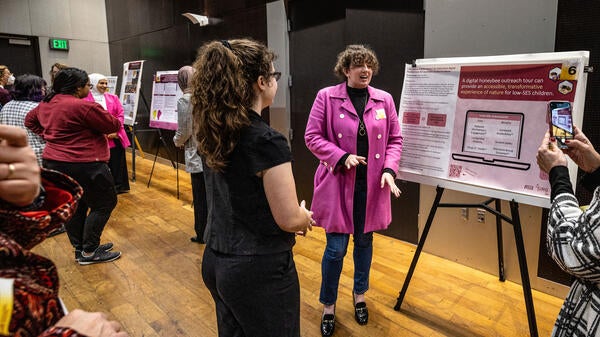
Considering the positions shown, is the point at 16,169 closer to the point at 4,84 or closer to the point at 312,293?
the point at 312,293

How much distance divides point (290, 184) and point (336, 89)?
113 centimetres

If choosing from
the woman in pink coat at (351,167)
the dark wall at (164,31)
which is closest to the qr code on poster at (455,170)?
the woman in pink coat at (351,167)

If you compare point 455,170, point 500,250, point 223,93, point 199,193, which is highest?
point 223,93

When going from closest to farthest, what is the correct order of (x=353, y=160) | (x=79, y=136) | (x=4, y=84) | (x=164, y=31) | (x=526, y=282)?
(x=526, y=282) → (x=353, y=160) → (x=79, y=136) → (x=4, y=84) → (x=164, y=31)

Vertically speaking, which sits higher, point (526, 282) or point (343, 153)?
point (343, 153)

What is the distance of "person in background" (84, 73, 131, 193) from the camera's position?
4.48 m

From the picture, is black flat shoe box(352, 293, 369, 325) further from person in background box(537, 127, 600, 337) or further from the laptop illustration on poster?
person in background box(537, 127, 600, 337)

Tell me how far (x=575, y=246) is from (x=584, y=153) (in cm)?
43

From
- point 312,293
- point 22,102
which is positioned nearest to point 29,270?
point 312,293

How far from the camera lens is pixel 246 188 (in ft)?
3.76

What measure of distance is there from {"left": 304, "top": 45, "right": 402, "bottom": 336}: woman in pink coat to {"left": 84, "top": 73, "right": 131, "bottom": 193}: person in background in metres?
3.02

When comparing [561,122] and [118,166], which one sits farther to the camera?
[118,166]

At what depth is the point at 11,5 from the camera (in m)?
7.12

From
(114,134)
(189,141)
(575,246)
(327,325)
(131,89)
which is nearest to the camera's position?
(575,246)
